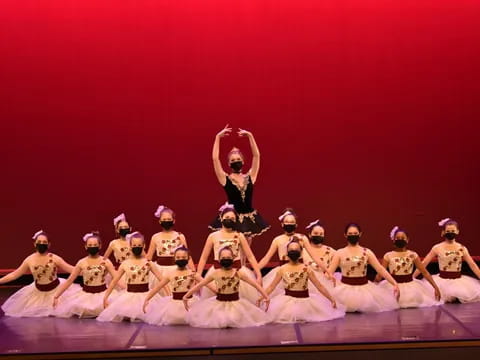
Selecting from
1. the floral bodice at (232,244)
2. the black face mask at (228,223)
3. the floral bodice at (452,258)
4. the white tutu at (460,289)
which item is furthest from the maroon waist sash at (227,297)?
the floral bodice at (452,258)

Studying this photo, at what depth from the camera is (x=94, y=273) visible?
7.09m

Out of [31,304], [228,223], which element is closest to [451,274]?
[228,223]

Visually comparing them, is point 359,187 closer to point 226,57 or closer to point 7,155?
point 226,57

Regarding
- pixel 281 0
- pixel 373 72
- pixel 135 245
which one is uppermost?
pixel 281 0

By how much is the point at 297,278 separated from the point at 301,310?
285 millimetres

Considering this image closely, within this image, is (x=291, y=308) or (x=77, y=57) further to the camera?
(x=77, y=57)

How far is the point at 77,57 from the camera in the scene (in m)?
9.20

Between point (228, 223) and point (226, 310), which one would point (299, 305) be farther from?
point (228, 223)

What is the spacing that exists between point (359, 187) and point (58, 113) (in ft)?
12.3

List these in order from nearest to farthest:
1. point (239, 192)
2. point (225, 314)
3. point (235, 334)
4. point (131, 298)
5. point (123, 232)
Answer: point (235, 334), point (225, 314), point (131, 298), point (239, 192), point (123, 232)

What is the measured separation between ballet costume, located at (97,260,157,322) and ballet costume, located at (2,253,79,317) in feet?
2.25

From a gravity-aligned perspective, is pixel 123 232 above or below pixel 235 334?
above

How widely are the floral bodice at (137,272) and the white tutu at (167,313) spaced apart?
0.30m

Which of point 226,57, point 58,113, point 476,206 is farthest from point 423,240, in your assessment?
point 58,113
